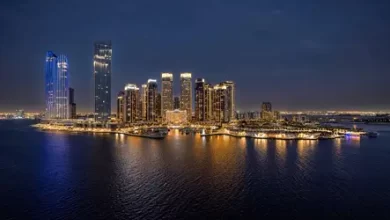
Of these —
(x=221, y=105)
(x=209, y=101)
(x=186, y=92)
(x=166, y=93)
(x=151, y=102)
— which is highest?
(x=186, y=92)

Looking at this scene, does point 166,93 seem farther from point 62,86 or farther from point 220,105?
point 62,86

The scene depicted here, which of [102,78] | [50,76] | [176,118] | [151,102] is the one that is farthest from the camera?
[151,102]

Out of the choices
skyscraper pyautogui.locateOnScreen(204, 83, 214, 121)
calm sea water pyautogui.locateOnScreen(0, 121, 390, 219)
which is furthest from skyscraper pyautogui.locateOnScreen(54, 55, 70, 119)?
calm sea water pyautogui.locateOnScreen(0, 121, 390, 219)

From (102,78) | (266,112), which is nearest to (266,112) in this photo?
(266,112)

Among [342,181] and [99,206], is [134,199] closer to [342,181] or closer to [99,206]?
[99,206]

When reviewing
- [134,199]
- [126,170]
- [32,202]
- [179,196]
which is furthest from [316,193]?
[32,202]

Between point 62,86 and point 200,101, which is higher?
point 62,86

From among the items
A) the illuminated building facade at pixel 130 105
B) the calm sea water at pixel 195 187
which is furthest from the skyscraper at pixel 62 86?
the calm sea water at pixel 195 187
